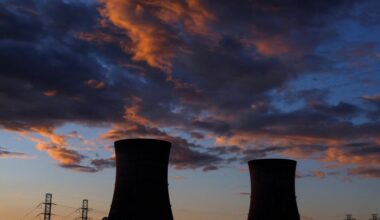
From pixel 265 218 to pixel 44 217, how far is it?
2440 cm

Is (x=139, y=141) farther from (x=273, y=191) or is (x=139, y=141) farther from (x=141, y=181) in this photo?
(x=273, y=191)

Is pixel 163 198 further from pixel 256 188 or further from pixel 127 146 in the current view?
pixel 256 188

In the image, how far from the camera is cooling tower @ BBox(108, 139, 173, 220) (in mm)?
19953

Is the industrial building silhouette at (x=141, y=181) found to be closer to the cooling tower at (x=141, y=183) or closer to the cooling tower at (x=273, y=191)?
the cooling tower at (x=141, y=183)

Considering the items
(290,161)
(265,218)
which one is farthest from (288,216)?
(290,161)

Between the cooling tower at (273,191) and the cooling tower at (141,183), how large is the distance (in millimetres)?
6955

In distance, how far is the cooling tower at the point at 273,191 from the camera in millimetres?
25734

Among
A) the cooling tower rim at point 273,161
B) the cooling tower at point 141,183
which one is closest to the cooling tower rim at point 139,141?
the cooling tower at point 141,183

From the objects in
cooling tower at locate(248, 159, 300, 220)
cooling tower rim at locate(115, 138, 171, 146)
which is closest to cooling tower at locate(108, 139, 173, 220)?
cooling tower rim at locate(115, 138, 171, 146)

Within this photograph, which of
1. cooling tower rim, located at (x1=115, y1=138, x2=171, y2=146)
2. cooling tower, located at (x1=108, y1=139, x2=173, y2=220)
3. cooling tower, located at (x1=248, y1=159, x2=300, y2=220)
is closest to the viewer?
cooling tower, located at (x1=108, y1=139, x2=173, y2=220)

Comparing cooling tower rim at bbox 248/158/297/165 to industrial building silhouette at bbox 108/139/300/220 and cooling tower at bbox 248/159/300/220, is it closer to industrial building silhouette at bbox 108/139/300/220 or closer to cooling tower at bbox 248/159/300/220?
cooling tower at bbox 248/159/300/220

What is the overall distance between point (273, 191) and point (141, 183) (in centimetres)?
858

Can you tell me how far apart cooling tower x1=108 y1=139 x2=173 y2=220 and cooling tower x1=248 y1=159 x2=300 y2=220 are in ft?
22.8

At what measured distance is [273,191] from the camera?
25.8 meters
